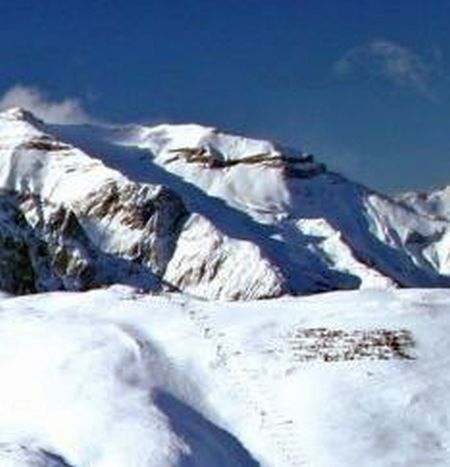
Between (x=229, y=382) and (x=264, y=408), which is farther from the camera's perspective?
(x=229, y=382)

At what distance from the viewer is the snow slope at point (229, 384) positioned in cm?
3269

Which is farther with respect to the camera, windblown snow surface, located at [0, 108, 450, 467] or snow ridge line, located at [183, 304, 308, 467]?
snow ridge line, located at [183, 304, 308, 467]

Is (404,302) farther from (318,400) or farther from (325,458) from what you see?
(325,458)

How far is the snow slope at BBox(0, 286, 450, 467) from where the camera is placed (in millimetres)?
32688

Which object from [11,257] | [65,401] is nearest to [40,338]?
[65,401]

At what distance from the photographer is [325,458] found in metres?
32.6

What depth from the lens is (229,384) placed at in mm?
36344

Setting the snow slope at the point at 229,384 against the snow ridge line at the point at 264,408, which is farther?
the snow ridge line at the point at 264,408

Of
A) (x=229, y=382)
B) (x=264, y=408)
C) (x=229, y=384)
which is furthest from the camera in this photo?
(x=229, y=382)

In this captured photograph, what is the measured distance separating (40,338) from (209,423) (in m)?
7.17

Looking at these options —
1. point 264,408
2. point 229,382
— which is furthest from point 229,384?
point 264,408

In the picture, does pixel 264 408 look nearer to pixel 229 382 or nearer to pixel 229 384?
pixel 229 384

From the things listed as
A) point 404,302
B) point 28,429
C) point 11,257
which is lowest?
point 11,257

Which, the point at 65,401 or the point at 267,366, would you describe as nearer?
the point at 65,401
